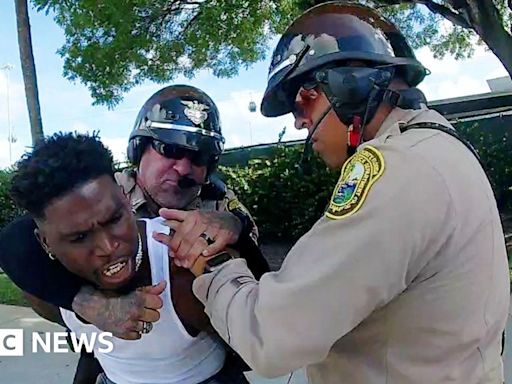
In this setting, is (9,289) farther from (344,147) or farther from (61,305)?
(344,147)

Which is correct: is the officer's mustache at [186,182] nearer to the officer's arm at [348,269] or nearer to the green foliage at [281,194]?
the officer's arm at [348,269]

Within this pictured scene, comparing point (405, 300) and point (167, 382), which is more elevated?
point (405, 300)

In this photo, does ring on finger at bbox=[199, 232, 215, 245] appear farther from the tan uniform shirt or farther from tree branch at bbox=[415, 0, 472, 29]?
tree branch at bbox=[415, 0, 472, 29]

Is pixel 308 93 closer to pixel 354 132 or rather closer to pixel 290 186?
pixel 354 132

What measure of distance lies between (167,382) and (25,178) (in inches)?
23.9

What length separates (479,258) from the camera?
1.23 m

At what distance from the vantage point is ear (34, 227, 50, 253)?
1.56 metres

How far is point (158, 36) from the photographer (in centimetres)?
903

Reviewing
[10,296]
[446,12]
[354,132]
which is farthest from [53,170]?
[446,12]

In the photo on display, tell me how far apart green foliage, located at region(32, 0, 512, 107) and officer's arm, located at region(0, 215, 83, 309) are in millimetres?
A: 6183

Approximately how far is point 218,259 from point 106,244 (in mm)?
268

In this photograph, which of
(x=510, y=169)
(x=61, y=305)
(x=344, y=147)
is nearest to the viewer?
(x=344, y=147)

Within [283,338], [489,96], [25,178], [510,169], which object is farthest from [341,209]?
[489,96]

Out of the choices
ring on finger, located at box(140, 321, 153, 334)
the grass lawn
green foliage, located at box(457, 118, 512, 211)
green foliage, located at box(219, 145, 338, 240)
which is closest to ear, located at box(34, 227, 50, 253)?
ring on finger, located at box(140, 321, 153, 334)
